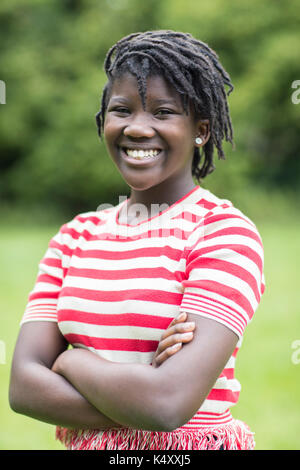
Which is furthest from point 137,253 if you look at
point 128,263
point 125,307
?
point 125,307

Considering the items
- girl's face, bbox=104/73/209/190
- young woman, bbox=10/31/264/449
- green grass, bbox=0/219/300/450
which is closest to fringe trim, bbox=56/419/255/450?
young woman, bbox=10/31/264/449

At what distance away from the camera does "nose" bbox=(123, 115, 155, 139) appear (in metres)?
1.58

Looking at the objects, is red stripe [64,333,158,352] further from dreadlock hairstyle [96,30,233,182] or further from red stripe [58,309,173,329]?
dreadlock hairstyle [96,30,233,182]

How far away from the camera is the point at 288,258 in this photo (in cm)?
801

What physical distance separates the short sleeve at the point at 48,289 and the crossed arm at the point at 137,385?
0.17m

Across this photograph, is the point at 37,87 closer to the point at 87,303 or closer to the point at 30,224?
the point at 30,224

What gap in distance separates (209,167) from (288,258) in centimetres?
629

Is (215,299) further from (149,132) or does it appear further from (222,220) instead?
(149,132)

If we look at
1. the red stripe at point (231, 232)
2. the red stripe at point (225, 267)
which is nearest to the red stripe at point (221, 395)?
the red stripe at point (225, 267)

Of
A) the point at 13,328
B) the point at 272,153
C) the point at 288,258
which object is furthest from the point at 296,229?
the point at 13,328

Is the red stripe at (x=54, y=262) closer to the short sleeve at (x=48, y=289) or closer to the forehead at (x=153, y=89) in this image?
the short sleeve at (x=48, y=289)

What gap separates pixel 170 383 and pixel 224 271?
28 centimetres

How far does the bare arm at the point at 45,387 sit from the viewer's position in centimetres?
154

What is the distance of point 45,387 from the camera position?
1.60 metres
